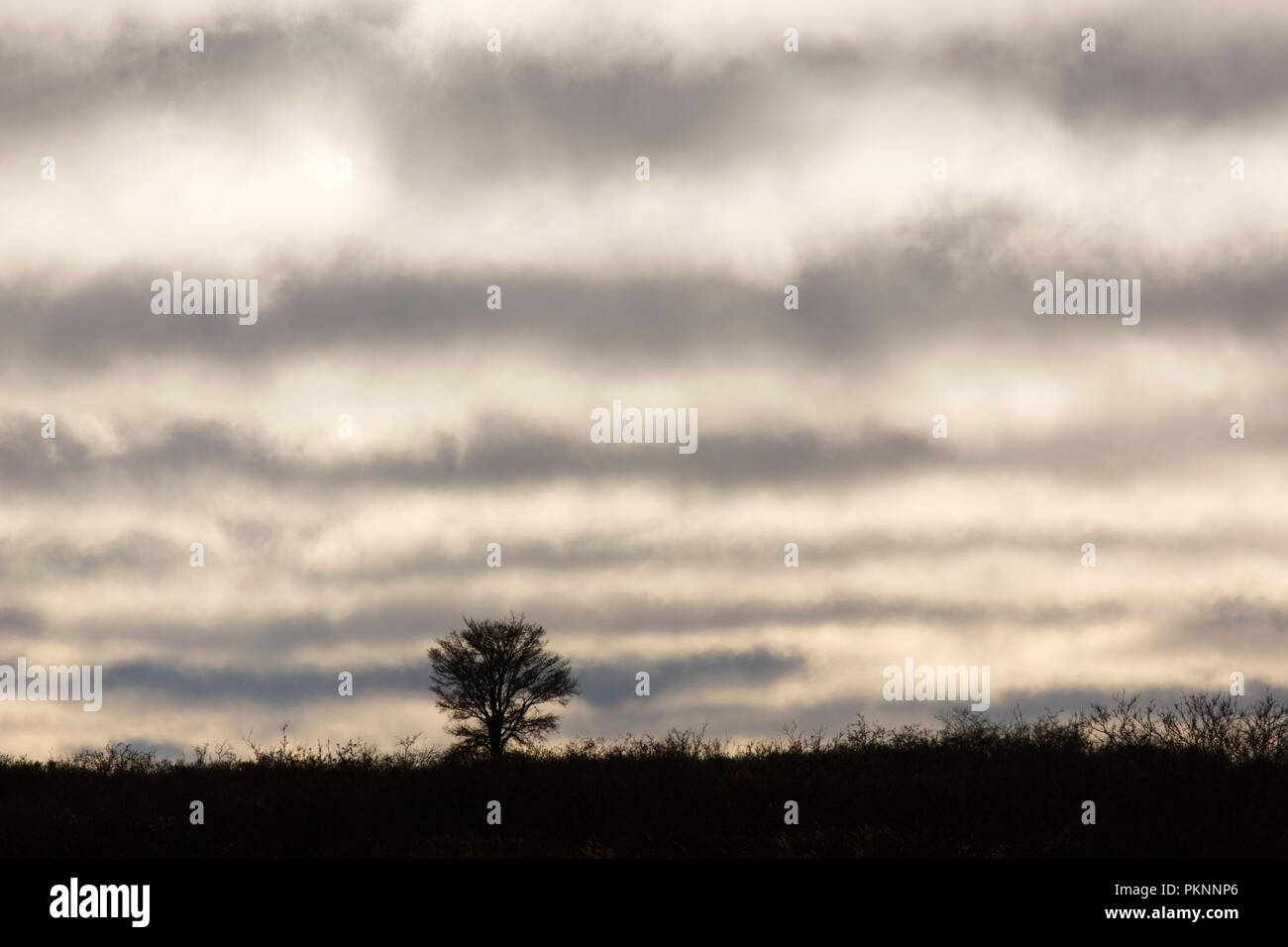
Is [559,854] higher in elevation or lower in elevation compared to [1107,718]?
lower

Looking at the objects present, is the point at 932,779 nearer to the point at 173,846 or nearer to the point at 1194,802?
the point at 1194,802

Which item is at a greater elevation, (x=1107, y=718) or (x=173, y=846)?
(x=1107, y=718)

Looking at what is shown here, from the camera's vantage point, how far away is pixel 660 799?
20297 mm

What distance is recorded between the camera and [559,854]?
17.8 metres
